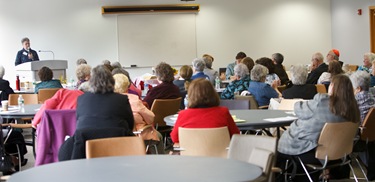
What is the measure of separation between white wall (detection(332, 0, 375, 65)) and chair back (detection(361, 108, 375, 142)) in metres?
8.77

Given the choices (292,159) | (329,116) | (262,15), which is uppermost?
(262,15)

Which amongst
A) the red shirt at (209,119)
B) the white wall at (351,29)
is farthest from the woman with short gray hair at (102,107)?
the white wall at (351,29)

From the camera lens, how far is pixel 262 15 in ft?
53.1

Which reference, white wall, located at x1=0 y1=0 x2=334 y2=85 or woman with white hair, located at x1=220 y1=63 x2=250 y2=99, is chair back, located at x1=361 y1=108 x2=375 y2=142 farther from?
white wall, located at x1=0 y1=0 x2=334 y2=85

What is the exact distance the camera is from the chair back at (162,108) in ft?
25.1

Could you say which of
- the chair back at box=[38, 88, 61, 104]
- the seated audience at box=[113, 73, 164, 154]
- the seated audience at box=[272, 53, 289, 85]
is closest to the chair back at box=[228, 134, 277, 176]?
the seated audience at box=[113, 73, 164, 154]

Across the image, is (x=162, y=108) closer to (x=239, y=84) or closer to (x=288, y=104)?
(x=239, y=84)

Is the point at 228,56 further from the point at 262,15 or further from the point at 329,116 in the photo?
the point at 329,116

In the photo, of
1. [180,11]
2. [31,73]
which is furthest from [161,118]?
[180,11]

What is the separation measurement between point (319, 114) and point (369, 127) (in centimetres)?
112

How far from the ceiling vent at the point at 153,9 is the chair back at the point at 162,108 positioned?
26.2 ft

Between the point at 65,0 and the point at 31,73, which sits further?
the point at 65,0

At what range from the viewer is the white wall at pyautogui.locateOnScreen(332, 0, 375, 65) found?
1473 centimetres

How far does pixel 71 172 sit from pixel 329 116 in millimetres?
2644
